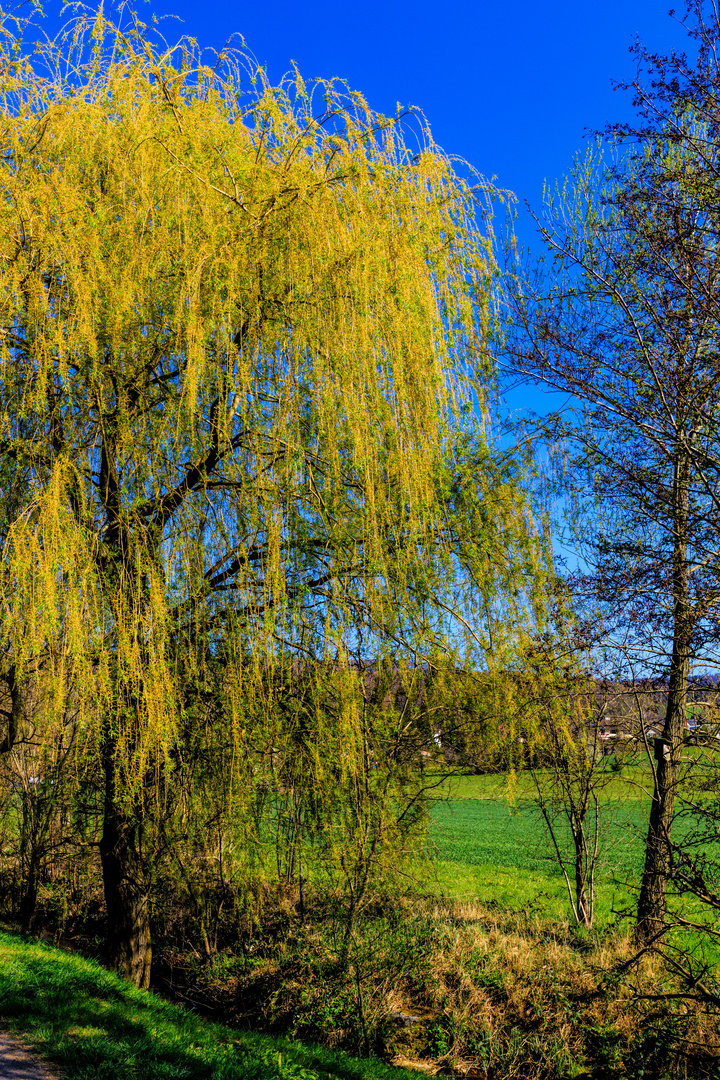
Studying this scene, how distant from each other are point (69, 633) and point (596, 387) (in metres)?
4.27

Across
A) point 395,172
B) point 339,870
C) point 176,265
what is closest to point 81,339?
point 176,265

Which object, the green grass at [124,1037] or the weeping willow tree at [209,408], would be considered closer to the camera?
the green grass at [124,1037]

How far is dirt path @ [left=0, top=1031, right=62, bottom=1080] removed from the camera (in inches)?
133

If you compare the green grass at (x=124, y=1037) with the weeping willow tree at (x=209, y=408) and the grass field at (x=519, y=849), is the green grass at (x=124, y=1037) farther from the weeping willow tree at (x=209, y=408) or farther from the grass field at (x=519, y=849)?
the grass field at (x=519, y=849)

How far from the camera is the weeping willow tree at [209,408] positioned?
4715 mm

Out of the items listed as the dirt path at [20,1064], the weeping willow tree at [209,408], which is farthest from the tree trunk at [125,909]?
the dirt path at [20,1064]

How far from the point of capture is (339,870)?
5641 mm

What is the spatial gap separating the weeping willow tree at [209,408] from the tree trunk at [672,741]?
1400 millimetres

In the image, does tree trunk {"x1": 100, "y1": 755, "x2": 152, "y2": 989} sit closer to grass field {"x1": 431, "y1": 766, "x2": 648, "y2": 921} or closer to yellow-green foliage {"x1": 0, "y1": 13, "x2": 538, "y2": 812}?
yellow-green foliage {"x1": 0, "y1": 13, "x2": 538, "y2": 812}

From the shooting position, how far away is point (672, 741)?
5891 millimetres

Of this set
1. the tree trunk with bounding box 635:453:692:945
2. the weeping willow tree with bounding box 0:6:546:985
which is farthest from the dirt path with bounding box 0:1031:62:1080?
the tree trunk with bounding box 635:453:692:945

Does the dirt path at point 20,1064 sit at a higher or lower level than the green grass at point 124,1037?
higher

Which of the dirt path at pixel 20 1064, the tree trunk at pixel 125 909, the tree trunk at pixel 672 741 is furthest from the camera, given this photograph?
the tree trunk at pixel 125 909

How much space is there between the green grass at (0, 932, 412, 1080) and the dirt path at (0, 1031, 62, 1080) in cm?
7
